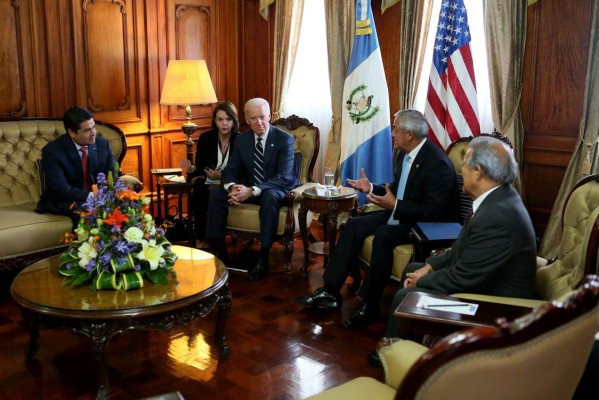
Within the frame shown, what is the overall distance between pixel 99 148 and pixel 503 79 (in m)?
2.75

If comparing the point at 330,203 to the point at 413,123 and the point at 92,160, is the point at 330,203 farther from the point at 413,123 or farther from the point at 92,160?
the point at 92,160

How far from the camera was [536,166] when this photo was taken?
4402 mm

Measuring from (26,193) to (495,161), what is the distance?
3308mm

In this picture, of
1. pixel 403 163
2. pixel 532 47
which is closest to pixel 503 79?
pixel 532 47

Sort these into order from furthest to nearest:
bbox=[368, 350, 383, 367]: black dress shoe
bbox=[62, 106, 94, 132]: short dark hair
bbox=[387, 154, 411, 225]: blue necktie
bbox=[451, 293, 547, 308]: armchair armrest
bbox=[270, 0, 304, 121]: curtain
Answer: bbox=[270, 0, 304, 121]: curtain < bbox=[62, 106, 94, 132]: short dark hair < bbox=[387, 154, 411, 225]: blue necktie < bbox=[368, 350, 383, 367]: black dress shoe < bbox=[451, 293, 547, 308]: armchair armrest

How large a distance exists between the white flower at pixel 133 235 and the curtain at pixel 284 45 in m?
3.32

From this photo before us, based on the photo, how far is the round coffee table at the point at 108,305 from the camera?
8.88 feet

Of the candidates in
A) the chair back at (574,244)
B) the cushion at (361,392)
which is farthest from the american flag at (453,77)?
the cushion at (361,392)

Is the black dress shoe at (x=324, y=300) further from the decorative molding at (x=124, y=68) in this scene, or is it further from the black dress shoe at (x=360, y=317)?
the decorative molding at (x=124, y=68)

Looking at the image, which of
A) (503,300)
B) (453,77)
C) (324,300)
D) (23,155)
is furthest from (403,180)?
(23,155)

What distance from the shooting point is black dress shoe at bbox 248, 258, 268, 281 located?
175 inches

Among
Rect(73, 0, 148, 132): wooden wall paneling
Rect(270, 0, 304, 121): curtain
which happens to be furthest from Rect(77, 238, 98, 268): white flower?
Rect(270, 0, 304, 121): curtain

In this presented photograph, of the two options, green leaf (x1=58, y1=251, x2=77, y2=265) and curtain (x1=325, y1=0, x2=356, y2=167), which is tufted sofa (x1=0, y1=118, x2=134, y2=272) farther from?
curtain (x1=325, y1=0, x2=356, y2=167)

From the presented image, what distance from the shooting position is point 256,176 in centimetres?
473
